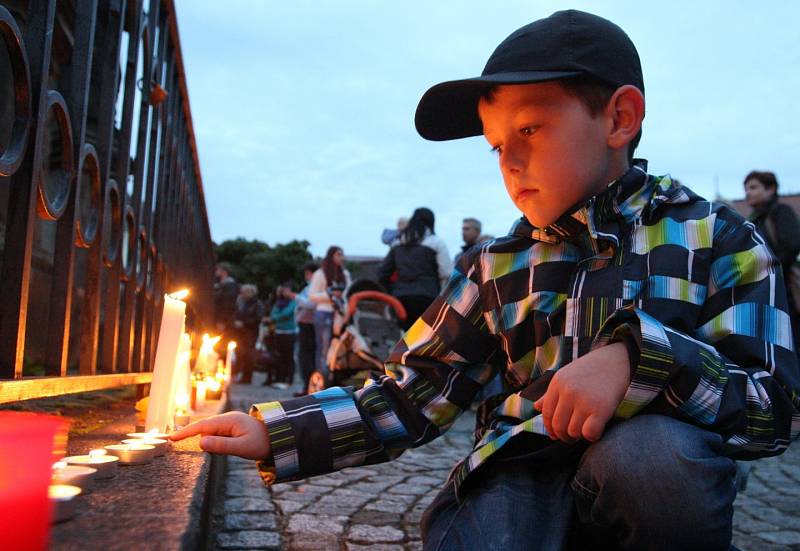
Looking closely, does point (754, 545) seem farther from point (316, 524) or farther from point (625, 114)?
point (625, 114)

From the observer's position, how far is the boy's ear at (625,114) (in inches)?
64.7

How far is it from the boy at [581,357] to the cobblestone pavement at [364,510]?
917 millimetres

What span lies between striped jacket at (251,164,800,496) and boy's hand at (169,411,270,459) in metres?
0.03

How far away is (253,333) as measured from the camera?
12.3 metres

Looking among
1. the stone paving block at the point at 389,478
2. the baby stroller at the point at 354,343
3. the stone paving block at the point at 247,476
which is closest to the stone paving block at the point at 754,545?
the stone paving block at the point at 389,478

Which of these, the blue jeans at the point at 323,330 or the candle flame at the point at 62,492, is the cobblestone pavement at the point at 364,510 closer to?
the candle flame at the point at 62,492

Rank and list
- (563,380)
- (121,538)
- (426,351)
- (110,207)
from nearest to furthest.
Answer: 1. (121,538)
2. (563,380)
3. (426,351)
4. (110,207)

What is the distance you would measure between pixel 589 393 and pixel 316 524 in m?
1.76

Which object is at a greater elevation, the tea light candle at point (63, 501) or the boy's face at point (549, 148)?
the boy's face at point (549, 148)

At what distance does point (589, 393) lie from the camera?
1242 mm

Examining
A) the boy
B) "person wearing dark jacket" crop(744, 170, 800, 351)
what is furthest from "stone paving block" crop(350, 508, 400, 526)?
"person wearing dark jacket" crop(744, 170, 800, 351)

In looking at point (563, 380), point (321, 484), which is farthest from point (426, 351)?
point (321, 484)

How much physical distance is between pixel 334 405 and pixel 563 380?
62 cm

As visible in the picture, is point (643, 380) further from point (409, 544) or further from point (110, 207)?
point (110, 207)
